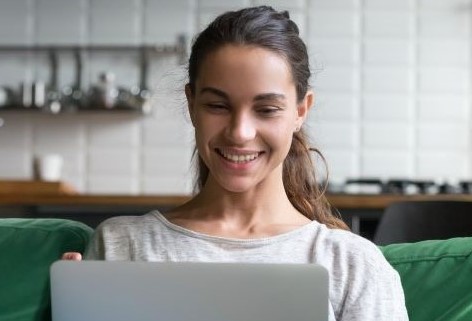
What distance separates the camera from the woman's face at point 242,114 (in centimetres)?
127

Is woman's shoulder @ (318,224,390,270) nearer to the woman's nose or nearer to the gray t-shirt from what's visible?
the gray t-shirt

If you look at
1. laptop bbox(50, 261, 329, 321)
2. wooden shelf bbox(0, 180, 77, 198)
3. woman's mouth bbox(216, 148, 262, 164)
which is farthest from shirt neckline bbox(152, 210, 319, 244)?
wooden shelf bbox(0, 180, 77, 198)

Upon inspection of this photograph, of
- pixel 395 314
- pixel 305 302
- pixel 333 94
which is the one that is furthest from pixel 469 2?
pixel 305 302

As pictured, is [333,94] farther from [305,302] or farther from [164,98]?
[305,302]

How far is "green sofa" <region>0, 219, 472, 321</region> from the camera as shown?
1.35 meters

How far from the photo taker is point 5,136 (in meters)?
3.85

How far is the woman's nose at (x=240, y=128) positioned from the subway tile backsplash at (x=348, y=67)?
259 cm

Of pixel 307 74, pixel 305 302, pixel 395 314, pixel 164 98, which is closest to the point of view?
pixel 305 302

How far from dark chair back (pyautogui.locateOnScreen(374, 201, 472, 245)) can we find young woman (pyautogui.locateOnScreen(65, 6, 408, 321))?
0.62m

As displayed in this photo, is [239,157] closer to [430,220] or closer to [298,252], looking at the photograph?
[298,252]

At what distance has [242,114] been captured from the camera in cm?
127

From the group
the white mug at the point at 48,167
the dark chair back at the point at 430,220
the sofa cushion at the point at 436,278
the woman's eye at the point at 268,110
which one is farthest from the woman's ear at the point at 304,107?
the white mug at the point at 48,167

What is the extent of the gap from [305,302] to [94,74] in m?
3.08

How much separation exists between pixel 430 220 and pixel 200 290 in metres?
1.16
